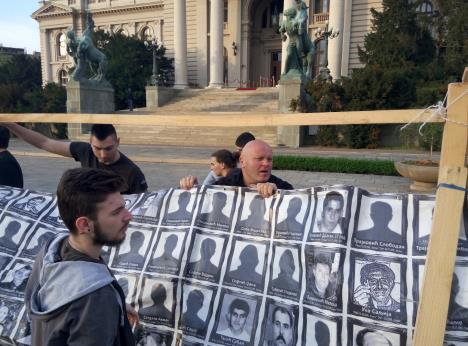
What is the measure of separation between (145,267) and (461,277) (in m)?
1.85

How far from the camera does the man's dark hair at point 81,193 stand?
137cm

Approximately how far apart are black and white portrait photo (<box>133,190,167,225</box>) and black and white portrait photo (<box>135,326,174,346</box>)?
74cm

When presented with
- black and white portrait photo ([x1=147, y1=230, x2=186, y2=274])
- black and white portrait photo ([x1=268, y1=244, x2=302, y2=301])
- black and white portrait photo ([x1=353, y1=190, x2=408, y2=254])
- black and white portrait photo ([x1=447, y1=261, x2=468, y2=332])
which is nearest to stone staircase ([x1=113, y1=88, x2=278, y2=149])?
black and white portrait photo ([x1=147, y1=230, x2=186, y2=274])

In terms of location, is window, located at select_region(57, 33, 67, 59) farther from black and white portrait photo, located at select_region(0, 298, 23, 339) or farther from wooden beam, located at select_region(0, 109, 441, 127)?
black and white portrait photo, located at select_region(0, 298, 23, 339)

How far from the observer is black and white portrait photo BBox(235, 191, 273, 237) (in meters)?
2.33

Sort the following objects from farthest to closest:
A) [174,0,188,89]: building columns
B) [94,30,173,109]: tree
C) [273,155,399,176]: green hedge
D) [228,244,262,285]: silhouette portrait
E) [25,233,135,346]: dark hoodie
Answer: [94,30,173,109]: tree < [174,0,188,89]: building columns < [273,155,399,176]: green hedge < [228,244,262,285]: silhouette portrait < [25,233,135,346]: dark hoodie

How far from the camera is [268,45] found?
39.4 meters

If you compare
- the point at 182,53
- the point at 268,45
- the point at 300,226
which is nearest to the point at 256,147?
the point at 300,226

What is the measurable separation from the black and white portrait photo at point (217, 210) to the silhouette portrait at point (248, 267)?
0.21 metres

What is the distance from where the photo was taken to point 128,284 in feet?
7.97

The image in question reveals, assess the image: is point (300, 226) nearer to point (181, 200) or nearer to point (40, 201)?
point (181, 200)

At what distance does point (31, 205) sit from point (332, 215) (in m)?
2.51

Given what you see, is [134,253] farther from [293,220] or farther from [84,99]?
[84,99]

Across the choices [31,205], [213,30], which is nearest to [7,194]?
[31,205]
